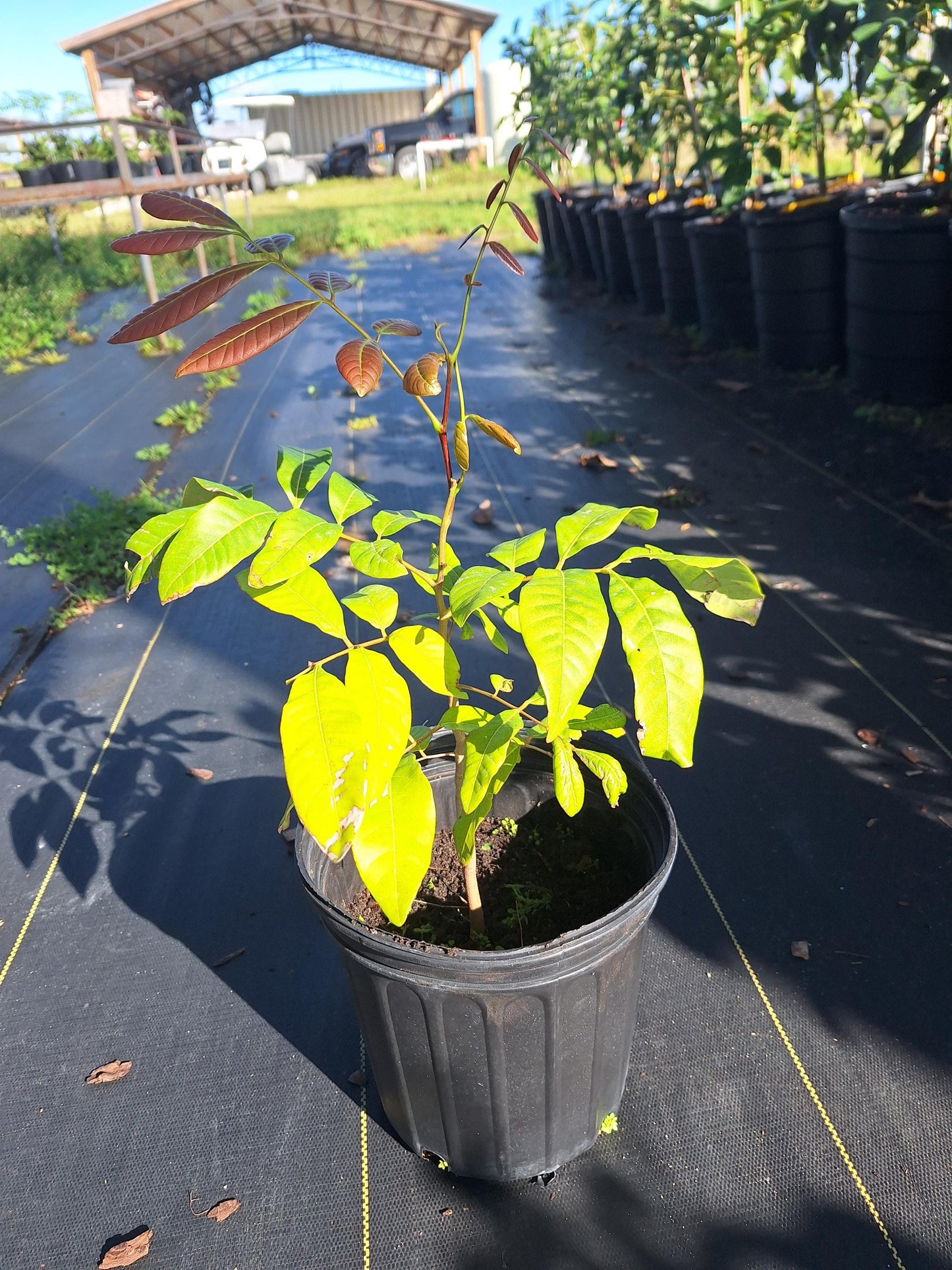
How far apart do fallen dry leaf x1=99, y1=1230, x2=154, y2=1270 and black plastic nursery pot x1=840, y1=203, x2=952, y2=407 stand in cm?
404

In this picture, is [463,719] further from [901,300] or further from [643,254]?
[643,254]

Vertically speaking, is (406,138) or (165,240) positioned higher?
(406,138)

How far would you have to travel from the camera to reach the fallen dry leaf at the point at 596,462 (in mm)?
3902

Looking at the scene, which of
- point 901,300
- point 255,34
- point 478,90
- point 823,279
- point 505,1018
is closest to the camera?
point 505,1018

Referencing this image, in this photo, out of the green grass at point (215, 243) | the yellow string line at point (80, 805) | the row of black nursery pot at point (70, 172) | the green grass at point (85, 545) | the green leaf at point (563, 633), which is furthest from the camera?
the row of black nursery pot at point (70, 172)

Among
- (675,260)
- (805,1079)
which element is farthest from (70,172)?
(805,1079)

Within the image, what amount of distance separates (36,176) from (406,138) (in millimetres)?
15735

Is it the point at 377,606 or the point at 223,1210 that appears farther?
the point at 223,1210

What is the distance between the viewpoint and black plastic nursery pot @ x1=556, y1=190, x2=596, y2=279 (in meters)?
8.06

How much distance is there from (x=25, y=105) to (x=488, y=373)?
7.62 meters

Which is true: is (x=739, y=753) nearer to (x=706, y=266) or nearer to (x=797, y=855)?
(x=797, y=855)

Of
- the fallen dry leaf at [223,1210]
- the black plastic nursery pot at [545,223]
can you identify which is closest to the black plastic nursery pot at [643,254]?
the black plastic nursery pot at [545,223]

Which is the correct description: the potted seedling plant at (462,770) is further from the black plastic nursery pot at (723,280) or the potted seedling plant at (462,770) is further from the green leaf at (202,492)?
the black plastic nursery pot at (723,280)

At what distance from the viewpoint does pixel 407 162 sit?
2206 centimetres
